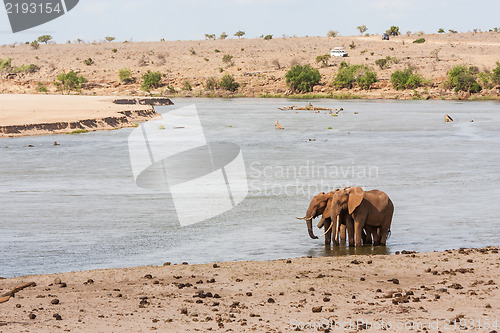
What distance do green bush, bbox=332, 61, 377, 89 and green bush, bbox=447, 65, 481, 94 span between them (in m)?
8.09

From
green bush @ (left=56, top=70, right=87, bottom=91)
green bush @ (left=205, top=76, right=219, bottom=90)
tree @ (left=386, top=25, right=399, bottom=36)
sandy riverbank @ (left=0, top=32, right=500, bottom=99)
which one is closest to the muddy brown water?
sandy riverbank @ (left=0, top=32, right=500, bottom=99)

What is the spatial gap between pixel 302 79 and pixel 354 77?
5.50 metres

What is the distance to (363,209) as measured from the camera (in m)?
13.0

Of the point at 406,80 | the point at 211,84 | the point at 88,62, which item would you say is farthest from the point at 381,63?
the point at 88,62

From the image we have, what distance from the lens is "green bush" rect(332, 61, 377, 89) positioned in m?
77.3

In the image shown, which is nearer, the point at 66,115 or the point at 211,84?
the point at 66,115

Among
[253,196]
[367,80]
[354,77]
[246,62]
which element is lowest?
[367,80]

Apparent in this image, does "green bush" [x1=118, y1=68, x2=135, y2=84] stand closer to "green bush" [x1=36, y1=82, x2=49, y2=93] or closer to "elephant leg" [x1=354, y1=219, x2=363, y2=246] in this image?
"green bush" [x1=36, y1=82, x2=49, y2=93]

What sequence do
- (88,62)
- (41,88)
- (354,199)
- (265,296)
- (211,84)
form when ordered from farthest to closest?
(88,62) → (211,84) → (41,88) → (354,199) → (265,296)

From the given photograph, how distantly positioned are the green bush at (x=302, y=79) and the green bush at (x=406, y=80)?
27.5 feet

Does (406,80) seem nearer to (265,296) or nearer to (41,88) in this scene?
(41,88)

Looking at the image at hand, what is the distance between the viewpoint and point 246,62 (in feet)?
319

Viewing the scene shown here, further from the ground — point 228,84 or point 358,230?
point 358,230

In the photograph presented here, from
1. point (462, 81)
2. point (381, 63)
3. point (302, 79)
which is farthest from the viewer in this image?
point (381, 63)
